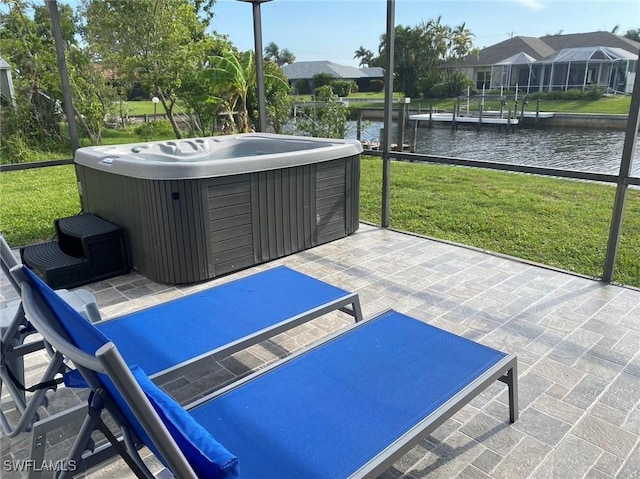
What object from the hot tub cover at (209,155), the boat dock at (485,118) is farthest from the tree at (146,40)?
the boat dock at (485,118)

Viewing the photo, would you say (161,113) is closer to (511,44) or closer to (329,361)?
(329,361)

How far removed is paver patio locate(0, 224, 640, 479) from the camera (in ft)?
6.56

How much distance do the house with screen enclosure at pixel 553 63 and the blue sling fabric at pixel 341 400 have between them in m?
17.2

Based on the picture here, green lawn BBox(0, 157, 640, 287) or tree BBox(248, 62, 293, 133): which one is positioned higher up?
tree BBox(248, 62, 293, 133)

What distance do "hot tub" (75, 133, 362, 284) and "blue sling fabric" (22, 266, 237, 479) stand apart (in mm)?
2378

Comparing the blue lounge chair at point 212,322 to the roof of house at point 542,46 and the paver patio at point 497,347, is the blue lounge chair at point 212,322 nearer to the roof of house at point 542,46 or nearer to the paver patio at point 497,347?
the paver patio at point 497,347

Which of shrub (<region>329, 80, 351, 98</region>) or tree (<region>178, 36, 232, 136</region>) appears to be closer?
tree (<region>178, 36, 232, 136</region>)

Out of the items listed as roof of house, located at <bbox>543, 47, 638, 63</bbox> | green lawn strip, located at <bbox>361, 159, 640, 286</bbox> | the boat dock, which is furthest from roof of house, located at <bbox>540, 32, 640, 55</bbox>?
green lawn strip, located at <bbox>361, 159, 640, 286</bbox>

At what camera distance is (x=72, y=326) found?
4.25ft

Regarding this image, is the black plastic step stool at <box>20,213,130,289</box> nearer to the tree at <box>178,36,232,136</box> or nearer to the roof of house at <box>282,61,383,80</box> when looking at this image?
the tree at <box>178,36,232,136</box>

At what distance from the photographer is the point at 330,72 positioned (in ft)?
69.6

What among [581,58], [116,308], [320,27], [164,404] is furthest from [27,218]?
[581,58]

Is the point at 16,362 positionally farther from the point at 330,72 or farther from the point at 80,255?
the point at 330,72

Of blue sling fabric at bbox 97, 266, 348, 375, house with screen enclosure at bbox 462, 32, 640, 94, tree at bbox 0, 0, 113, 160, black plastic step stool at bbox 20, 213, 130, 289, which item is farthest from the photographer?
house with screen enclosure at bbox 462, 32, 640, 94
